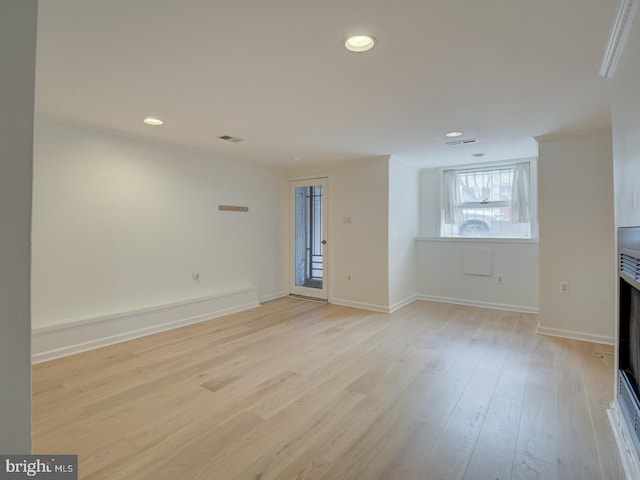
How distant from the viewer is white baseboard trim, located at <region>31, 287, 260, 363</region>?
10.0 feet

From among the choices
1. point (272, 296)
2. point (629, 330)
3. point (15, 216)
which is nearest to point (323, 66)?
point (15, 216)

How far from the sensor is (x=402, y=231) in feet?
17.0

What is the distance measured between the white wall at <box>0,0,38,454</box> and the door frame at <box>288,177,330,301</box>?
472cm

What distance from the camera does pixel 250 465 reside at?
1.70m

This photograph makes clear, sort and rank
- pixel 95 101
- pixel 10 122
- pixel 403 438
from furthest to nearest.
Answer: pixel 95 101 → pixel 403 438 → pixel 10 122

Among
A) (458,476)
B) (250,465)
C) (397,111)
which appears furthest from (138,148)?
(458,476)

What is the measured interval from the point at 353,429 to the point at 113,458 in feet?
4.37

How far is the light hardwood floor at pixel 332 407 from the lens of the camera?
1708 millimetres

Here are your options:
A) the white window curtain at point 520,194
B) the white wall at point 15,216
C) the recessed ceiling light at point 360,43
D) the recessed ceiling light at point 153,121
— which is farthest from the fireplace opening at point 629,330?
the recessed ceiling light at point 153,121

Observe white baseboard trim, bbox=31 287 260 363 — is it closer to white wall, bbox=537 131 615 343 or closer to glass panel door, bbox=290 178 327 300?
glass panel door, bbox=290 178 327 300

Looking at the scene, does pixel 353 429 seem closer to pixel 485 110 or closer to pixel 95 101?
pixel 485 110

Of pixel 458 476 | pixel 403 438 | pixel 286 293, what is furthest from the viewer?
pixel 286 293

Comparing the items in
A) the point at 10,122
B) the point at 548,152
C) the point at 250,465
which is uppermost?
the point at 548,152

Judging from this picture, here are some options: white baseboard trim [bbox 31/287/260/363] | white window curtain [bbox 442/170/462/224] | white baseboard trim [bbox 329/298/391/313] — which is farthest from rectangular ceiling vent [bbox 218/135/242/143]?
white window curtain [bbox 442/170/462/224]
